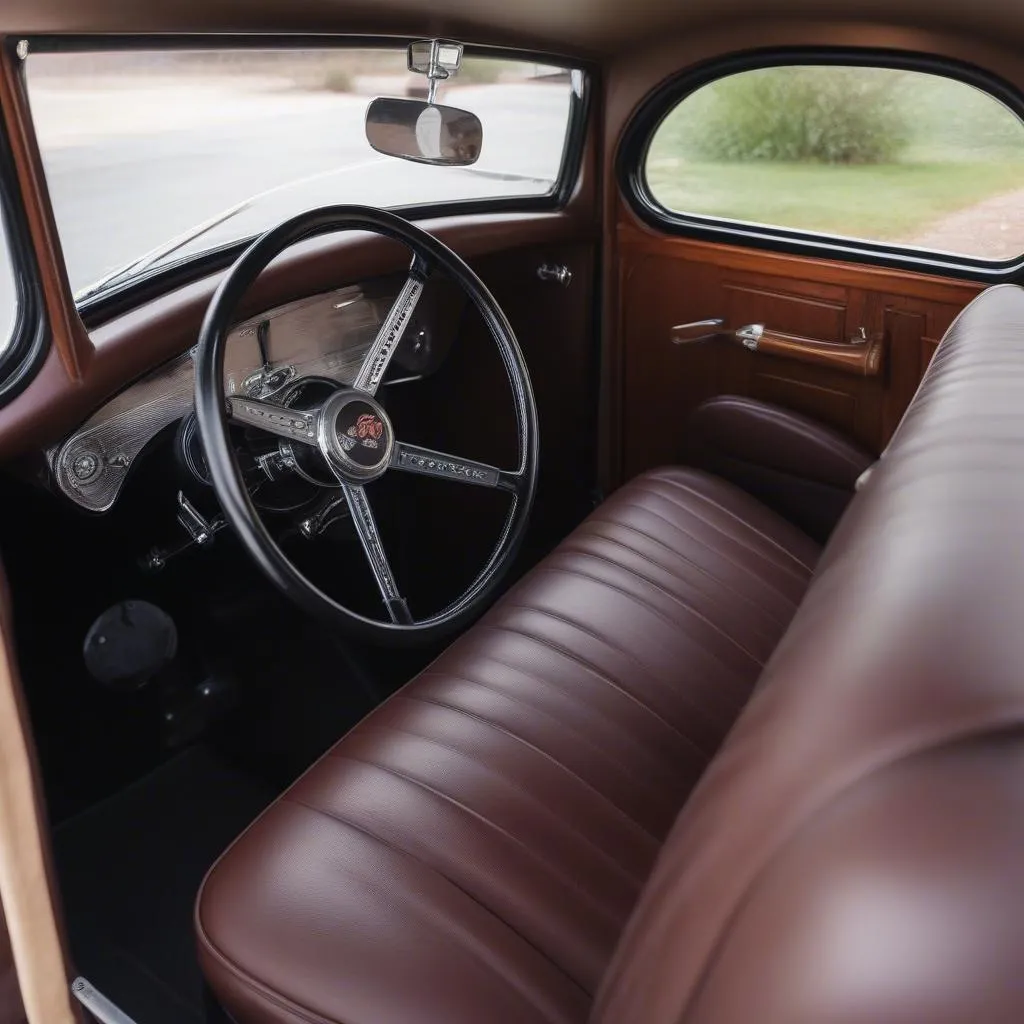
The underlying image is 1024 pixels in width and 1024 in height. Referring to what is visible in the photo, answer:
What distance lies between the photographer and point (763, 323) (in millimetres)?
2219

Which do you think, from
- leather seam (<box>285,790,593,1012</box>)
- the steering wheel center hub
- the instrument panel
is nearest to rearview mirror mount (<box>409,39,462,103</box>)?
the instrument panel

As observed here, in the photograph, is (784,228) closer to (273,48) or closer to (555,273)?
(555,273)

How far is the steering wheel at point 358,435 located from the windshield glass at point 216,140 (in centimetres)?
27

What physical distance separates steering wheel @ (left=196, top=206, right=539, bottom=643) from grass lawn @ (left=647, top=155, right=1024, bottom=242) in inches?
37.1

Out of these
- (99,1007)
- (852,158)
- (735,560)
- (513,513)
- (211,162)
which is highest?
(211,162)

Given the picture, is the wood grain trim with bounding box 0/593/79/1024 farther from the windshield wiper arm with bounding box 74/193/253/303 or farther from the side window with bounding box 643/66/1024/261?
the side window with bounding box 643/66/1024/261

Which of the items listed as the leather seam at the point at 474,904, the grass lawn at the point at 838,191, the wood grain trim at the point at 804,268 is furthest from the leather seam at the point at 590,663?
the grass lawn at the point at 838,191

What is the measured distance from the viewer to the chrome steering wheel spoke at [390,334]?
4.99ft

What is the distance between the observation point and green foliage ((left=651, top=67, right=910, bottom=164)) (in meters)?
2.10

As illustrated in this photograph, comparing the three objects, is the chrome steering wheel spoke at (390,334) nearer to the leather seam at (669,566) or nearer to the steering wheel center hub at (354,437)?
the steering wheel center hub at (354,437)

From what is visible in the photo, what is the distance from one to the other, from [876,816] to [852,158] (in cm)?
207

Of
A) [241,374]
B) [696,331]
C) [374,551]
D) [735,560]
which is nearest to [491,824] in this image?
[374,551]

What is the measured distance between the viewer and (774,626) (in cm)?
157

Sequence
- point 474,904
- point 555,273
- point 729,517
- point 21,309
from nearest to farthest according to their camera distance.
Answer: point 474,904 < point 21,309 < point 729,517 < point 555,273
